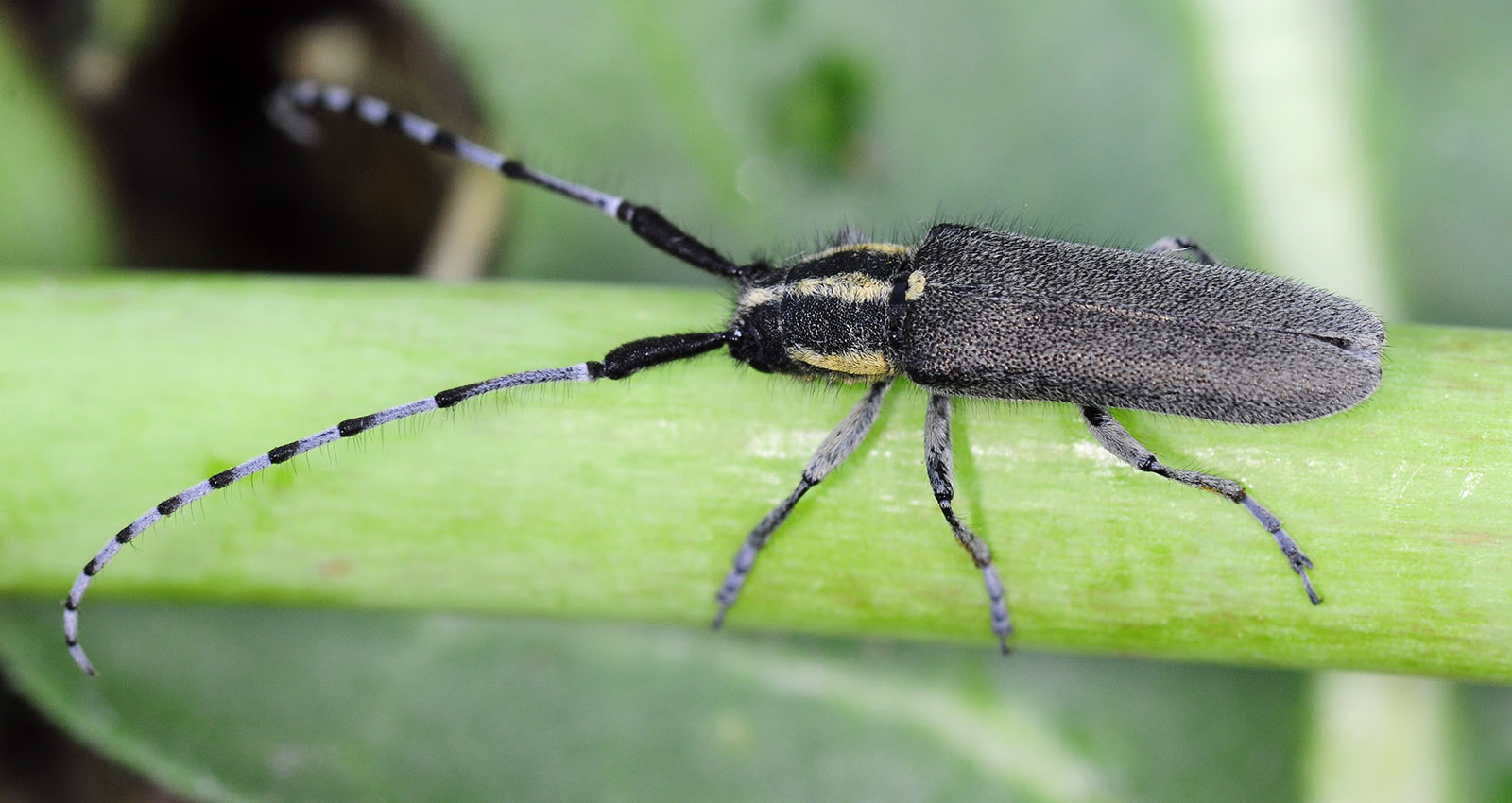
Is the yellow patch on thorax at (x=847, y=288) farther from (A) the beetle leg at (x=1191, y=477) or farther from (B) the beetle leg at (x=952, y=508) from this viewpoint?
(A) the beetle leg at (x=1191, y=477)

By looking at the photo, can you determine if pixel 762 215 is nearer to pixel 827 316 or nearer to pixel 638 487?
pixel 827 316

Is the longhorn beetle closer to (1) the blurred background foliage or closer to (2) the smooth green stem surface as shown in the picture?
(2) the smooth green stem surface

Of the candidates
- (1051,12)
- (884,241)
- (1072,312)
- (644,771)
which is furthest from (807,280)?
(644,771)

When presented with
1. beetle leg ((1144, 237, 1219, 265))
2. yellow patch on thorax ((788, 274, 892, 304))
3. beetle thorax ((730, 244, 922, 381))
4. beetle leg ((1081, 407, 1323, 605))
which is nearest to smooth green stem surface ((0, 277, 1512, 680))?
beetle leg ((1081, 407, 1323, 605))

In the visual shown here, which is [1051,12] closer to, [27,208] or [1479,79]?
[1479,79]

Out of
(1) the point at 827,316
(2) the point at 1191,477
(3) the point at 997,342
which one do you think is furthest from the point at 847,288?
(2) the point at 1191,477

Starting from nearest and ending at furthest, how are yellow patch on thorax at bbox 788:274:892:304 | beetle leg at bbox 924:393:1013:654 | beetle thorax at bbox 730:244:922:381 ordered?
beetle leg at bbox 924:393:1013:654 < beetle thorax at bbox 730:244:922:381 < yellow patch on thorax at bbox 788:274:892:304
